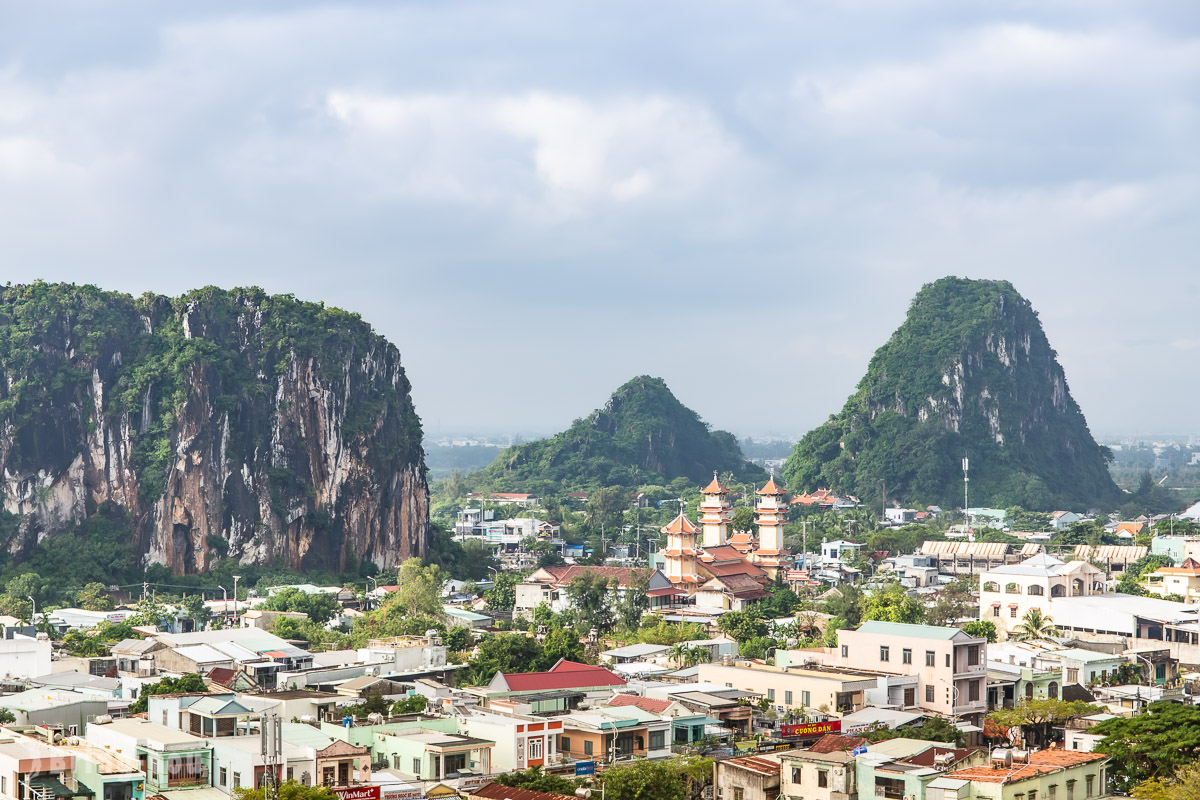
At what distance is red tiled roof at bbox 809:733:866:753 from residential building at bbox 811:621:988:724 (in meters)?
6.29

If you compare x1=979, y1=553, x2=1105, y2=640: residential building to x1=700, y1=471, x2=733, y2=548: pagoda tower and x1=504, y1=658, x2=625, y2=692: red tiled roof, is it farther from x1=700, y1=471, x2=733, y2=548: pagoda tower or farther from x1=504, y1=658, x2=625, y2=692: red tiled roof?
x1=700, y1=471, x2=733, y2=548: pagoda tower

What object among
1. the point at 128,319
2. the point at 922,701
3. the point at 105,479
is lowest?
the point at 922,701

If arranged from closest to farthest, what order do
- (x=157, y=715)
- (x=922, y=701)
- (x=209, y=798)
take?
1. (x=209, y=798)
2. (x=157, y=715)
3. (x=922, y=701)

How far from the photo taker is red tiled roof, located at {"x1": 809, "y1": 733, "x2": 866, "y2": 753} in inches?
1081

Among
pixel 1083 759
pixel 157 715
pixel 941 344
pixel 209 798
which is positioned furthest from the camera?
pixel 941 344

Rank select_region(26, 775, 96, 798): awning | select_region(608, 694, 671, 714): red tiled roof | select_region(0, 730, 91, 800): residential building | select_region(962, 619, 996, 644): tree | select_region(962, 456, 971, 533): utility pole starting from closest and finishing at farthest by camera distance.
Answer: select_region(0, 730, 91, 800): residential building, select_region(26, 775, 96, 798): awning, select_region(608, 694, 671, 714): red tiled roof, select_region(962, 619, 996, 644): tree, select_region(962, 456, 971, 533): utility pole

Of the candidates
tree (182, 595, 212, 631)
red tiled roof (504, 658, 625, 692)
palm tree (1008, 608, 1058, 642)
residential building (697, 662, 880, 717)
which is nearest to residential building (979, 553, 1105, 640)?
palm tree (1008, 608, 1058, 642)

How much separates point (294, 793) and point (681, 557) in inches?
1501

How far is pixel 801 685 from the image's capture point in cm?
3434

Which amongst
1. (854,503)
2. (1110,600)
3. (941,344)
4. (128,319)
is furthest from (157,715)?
(941,344)

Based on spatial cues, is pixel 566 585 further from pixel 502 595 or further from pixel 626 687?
pixel 626 687

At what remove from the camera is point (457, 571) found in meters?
70.9

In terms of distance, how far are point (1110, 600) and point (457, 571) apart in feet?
101

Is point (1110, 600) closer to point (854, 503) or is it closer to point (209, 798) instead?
point (209, 798)
